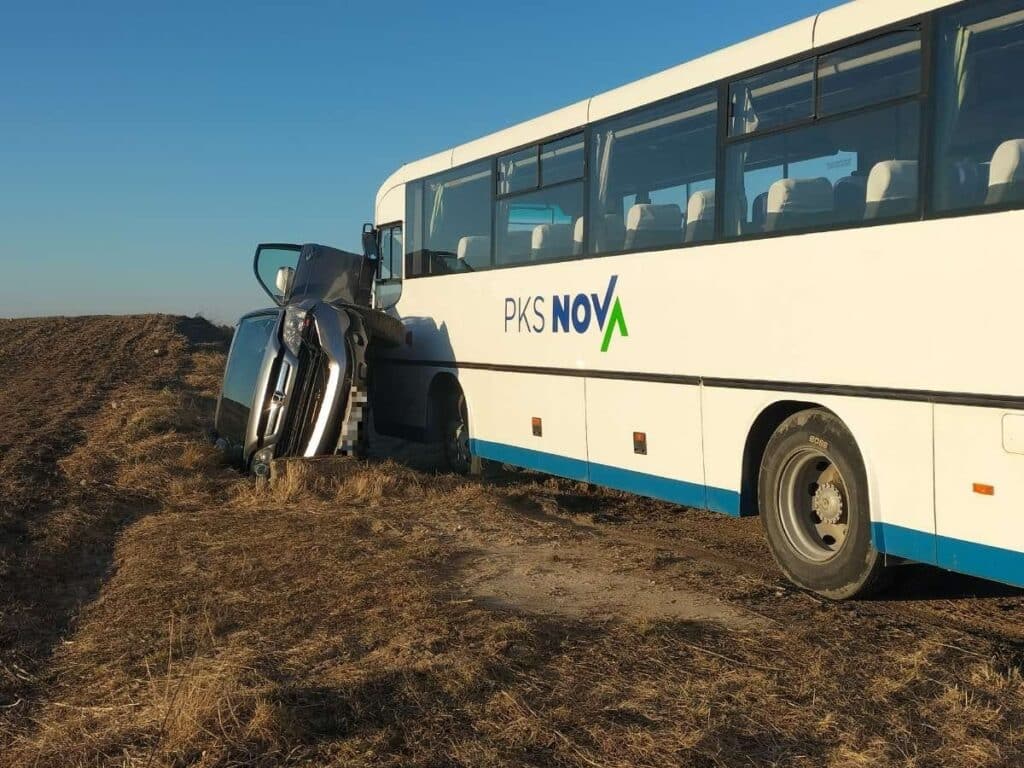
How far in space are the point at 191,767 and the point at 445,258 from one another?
300 inches

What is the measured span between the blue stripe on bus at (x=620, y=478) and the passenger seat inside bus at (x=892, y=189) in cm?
214

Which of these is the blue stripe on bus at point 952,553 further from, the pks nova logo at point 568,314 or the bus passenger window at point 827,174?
the pks nova logo at point 568,314

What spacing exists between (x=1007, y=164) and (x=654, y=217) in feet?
9.66

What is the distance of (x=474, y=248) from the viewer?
1005cm

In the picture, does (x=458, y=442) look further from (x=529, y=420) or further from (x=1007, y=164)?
(x=1007, y=164)

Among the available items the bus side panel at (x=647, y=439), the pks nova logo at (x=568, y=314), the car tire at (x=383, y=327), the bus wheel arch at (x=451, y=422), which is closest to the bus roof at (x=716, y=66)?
the pks nova logo at (x=568, y=314)

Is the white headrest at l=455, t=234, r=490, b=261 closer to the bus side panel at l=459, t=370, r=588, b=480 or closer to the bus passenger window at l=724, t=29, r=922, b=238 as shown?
the bus side panel at l=459, t=370, r=588, b=480

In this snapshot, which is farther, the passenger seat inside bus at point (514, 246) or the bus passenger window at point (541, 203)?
the passenger seat inside bus at point (514, 246)

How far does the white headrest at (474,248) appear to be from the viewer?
32.2ft

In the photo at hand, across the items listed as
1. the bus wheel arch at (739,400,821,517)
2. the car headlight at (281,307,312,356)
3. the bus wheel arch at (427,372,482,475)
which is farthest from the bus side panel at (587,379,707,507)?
the car headlight at (281,307,312,356)

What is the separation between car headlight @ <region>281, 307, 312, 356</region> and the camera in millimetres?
9766

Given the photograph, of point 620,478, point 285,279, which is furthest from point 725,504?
point 285,279

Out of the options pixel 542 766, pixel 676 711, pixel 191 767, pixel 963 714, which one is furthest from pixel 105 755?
pixel 963 714

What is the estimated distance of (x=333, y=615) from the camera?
551cm
